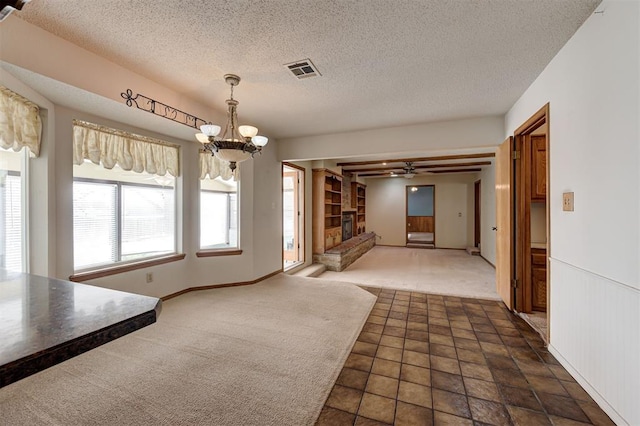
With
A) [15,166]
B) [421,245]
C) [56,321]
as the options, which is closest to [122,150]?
[15,166]

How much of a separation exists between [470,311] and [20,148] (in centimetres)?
469

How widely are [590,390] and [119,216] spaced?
4484 millimetres

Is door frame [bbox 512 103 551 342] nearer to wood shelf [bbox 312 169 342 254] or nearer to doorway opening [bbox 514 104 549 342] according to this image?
doorway opening [bbox 514 104 549 342]

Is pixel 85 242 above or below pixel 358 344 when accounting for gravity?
above

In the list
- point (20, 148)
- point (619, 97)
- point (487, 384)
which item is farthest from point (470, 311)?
point (20, 148)

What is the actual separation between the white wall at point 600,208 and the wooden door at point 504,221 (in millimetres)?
953

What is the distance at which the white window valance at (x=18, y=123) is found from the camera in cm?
212

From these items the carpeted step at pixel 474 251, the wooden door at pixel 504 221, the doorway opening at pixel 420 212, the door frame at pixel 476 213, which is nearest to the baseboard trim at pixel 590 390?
the wooden door at pixel 504 221

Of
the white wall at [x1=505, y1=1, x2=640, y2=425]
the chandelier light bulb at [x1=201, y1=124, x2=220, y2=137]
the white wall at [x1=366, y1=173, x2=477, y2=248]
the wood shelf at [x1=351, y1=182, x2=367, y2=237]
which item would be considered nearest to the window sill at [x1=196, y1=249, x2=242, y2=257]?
the chandelier light bulb at [x1=201, y1=124, x2=220, y2=137]

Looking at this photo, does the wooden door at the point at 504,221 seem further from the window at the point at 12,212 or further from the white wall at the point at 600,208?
the window at the point at 12,212

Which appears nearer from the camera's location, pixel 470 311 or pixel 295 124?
pixel 470 311

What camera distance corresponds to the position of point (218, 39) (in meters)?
2.03

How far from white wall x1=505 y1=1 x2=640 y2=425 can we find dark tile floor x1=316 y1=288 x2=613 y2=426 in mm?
224

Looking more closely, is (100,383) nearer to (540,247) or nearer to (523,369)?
(523,369)
